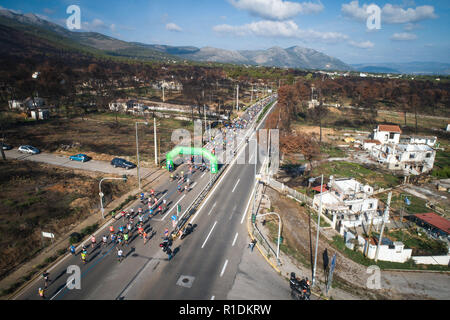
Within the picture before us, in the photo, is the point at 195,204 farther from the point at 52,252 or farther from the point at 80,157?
the point at 80,157

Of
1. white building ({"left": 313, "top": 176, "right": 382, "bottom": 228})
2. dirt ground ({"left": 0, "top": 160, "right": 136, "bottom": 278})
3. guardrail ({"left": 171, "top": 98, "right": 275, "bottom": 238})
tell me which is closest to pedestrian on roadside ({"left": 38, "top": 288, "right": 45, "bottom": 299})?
dirt ground ({"left": 0, "top": 160, "right": 136, "bottom": 278})

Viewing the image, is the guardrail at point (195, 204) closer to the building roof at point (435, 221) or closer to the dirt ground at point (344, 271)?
→ the dirt ground at point (344, 271)

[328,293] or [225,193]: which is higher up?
[225,193]

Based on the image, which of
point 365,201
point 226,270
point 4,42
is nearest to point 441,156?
point 365,201

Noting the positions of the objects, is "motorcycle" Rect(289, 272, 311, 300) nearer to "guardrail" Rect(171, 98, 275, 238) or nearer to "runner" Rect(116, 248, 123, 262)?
"guardrail" Rect(171, 98, 275, 238)

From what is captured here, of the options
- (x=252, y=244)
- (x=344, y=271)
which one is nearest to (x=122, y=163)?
(x=252, y=244)

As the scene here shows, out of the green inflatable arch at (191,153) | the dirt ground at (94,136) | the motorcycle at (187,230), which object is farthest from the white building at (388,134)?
the motorcycle at (187,230)
